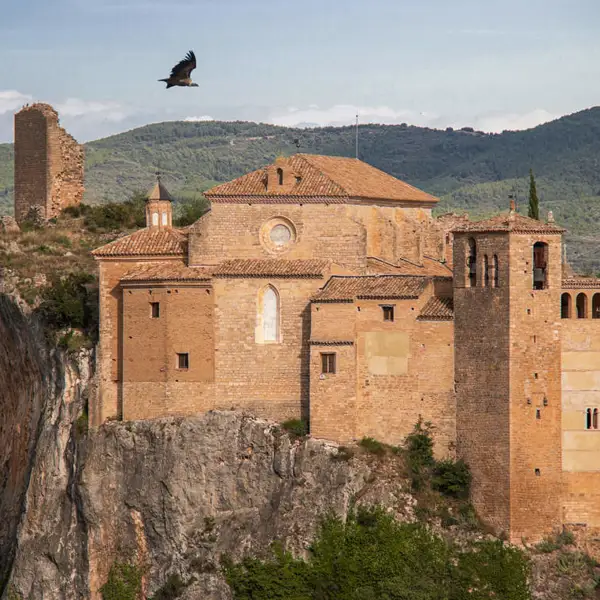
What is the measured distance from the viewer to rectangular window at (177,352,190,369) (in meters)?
48.5

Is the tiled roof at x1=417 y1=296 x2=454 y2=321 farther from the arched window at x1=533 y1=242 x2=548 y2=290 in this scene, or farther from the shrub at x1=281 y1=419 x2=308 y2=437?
the shrub at x1=281 y1=419 x2=308 y2=437

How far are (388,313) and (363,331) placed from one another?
807 millimetres

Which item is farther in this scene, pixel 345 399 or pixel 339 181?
pixel 339 181

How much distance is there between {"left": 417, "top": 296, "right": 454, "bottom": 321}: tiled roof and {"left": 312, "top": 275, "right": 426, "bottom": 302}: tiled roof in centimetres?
48

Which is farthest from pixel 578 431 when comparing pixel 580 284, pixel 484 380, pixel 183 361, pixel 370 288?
pixel 183 361

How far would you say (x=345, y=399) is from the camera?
46.6m

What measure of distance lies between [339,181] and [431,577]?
1173 centimetres

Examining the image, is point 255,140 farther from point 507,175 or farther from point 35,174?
point 35,174

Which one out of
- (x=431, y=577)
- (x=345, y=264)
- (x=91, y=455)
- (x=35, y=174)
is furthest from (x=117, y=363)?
(x=35, y=174)

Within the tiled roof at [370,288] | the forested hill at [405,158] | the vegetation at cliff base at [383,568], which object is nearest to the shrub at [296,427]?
the vegetation at cliff base at [383,568]

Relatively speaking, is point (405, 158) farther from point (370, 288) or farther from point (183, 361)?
point (370, 288)

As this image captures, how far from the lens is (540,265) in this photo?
45.0 m

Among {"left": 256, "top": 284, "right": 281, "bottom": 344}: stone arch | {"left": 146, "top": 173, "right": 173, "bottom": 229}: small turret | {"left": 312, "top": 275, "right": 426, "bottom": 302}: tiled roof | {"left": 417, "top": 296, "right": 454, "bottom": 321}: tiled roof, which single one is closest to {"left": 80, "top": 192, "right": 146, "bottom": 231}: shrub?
{"left": 146, "top": 173, "right": 173, "bottom": 229}: small turret

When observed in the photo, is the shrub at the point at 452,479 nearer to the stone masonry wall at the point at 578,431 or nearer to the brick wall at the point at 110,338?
the stone masonry wall at the point at 578,431
